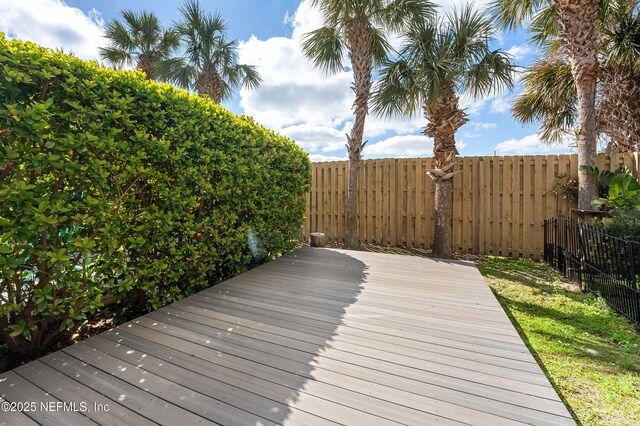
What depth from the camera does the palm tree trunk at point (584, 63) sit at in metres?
4.82

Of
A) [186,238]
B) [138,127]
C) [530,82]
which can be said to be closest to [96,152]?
[138,127]

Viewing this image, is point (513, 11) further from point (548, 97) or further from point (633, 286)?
point (633, 286)

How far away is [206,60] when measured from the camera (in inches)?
342

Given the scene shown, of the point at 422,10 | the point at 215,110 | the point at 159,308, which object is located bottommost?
the point at 159,308

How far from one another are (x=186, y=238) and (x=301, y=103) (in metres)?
6.25

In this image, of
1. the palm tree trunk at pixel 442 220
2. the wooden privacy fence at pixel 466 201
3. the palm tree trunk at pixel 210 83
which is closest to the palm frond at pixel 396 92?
the wooden privacy fence at pixel 466 201

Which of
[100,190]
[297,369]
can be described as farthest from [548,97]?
[100,190]

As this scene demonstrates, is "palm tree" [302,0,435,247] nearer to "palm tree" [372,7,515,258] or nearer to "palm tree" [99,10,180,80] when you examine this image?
"palm tree" [372,7,515,258]

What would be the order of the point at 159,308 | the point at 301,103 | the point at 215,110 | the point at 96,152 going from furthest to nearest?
the point at 301,103 → the point at 215,110 → the point at 159,308 → the point at 96,152

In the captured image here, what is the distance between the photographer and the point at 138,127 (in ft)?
8.24

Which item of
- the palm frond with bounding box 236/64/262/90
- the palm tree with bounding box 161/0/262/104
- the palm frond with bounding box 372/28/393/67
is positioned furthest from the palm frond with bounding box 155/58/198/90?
the palm frond with bounding box 372/28/393/67

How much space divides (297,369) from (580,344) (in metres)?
2.79

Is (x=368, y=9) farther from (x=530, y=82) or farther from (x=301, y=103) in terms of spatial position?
(x=530, y=82)

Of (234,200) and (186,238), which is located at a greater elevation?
(234,200)
